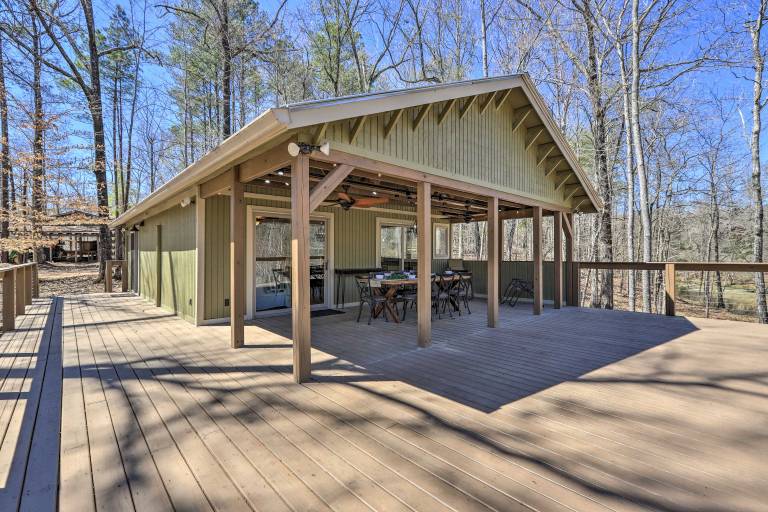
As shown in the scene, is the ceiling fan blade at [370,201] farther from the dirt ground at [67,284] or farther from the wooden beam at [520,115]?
the dirt ground at [67,284]

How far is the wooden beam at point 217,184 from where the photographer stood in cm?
464

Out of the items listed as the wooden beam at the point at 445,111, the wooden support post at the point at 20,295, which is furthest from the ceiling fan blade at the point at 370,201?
the wooden support post at the point at 20,295

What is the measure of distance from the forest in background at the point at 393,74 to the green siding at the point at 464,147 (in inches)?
150

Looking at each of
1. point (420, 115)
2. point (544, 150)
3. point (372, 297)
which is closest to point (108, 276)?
point (372, 297)

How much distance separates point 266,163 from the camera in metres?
3.82

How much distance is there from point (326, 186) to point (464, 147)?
2.75 m

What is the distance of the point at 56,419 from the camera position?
8.50 ft

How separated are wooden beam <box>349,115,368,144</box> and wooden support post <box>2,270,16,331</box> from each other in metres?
5.25

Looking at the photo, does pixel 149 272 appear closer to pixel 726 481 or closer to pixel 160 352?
pixel 160 352

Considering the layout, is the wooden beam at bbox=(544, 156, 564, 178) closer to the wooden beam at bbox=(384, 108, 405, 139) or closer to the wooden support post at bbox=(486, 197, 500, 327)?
the wooden support post at bbox=(486, 197, 500, 327)

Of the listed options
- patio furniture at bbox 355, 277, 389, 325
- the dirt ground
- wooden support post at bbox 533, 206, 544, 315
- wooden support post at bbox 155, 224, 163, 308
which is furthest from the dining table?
the dirt ground

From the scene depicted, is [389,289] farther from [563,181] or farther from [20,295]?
[20,295]

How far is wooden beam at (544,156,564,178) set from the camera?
284 inches

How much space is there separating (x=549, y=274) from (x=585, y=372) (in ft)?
17.7
